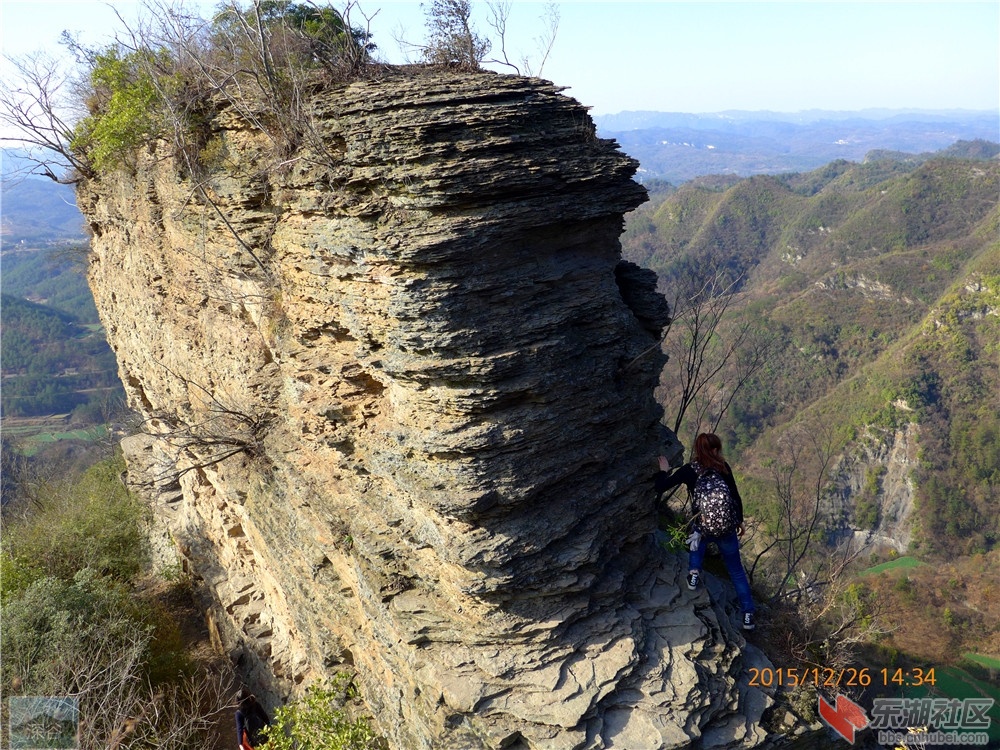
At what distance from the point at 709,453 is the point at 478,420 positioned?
322 centimetres

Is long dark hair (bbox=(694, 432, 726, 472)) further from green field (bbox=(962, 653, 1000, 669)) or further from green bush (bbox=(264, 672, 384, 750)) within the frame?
green field (bbox=(962, 653, 1000, 669))

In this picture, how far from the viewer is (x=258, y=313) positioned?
9.41m

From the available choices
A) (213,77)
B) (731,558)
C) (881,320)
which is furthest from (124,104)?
(881,320)

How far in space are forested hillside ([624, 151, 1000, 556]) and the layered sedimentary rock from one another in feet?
56.6

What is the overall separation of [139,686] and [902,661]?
74.7 feet

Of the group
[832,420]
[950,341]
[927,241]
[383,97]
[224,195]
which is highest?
[383,97]

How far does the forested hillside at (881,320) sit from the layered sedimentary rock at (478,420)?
17.3 metres

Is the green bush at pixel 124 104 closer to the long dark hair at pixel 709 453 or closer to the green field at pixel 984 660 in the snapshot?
the long dark hair at pixel 709 453

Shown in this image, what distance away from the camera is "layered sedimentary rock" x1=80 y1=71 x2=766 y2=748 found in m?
6.29

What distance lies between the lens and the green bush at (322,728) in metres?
8.15

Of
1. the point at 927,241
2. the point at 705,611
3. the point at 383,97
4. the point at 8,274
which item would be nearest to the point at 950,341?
the point at 927,241

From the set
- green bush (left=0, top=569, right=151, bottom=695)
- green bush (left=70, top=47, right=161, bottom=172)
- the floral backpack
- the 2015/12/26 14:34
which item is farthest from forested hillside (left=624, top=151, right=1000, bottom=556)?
green bush (left=0, top=569, right=151, bottom=695)

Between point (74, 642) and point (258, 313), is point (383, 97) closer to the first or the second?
point (258, 313)

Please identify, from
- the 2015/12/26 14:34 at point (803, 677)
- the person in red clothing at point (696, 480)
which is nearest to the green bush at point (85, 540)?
the person in red clothing at point (696, 480)
